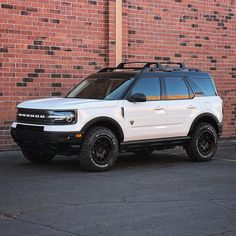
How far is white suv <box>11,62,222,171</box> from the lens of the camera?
9648 mm

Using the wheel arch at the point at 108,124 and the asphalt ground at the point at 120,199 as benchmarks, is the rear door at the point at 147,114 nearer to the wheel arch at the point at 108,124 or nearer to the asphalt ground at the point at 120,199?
the wheel arch at the point at 108,124

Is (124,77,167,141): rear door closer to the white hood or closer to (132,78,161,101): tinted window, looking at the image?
(132,78,161,101): tinted window

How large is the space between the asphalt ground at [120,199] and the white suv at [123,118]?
0.41 meters

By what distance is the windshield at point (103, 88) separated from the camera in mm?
10391

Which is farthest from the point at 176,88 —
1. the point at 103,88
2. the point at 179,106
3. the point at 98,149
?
the point at 98,149

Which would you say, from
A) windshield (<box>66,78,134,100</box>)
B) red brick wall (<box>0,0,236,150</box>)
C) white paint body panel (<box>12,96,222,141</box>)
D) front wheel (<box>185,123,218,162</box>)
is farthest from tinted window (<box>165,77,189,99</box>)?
red brick wall (<box>0,0,236,150</box>)

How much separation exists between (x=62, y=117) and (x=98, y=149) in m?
0.90

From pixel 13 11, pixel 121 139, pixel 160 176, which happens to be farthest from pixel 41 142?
pixel 13 11

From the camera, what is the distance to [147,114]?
10508mm

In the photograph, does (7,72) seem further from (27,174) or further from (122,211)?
(122,211)

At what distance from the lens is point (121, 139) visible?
1024cm

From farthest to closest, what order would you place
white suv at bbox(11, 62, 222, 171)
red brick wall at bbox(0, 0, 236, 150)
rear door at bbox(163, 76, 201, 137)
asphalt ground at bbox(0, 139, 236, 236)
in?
red brick wall at bbox(0, 0, 236, 150), rear door at bbox(163, 76, 201, 137), white suv at bbox(11, 62, 222, 171), asphalt ground at bbox(0, 139, 236, 236)

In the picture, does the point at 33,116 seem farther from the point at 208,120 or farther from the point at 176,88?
the point at 208,120

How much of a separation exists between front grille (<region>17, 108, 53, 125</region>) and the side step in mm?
1508
